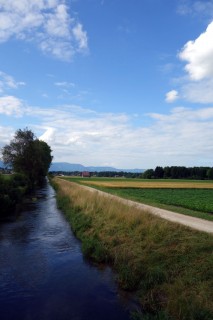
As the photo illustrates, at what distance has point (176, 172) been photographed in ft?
525

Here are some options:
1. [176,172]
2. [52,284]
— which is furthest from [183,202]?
[176,172]

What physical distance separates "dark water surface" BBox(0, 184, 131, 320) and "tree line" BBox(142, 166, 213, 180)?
144 meters

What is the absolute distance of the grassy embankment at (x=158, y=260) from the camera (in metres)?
8.93

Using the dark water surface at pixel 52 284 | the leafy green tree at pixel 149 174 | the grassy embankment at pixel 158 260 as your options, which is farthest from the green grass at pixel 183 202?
the leafy green tree at pixel 149 174

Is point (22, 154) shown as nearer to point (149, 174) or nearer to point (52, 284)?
point (52, 284)

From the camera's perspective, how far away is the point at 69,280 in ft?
40.5

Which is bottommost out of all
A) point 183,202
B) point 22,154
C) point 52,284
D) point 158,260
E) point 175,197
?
point 52,284

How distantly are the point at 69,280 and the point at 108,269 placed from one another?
201cm

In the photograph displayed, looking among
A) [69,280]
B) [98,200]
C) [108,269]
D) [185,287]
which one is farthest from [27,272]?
[98,200]

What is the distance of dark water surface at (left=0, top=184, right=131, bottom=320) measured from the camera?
377 inches

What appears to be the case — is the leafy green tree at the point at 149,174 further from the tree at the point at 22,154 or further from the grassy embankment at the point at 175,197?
the tree at the point at 22,154

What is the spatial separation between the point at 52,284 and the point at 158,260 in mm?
4048

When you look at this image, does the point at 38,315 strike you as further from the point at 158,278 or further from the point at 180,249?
the point at 180,249

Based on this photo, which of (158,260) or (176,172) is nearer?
(158,260)
